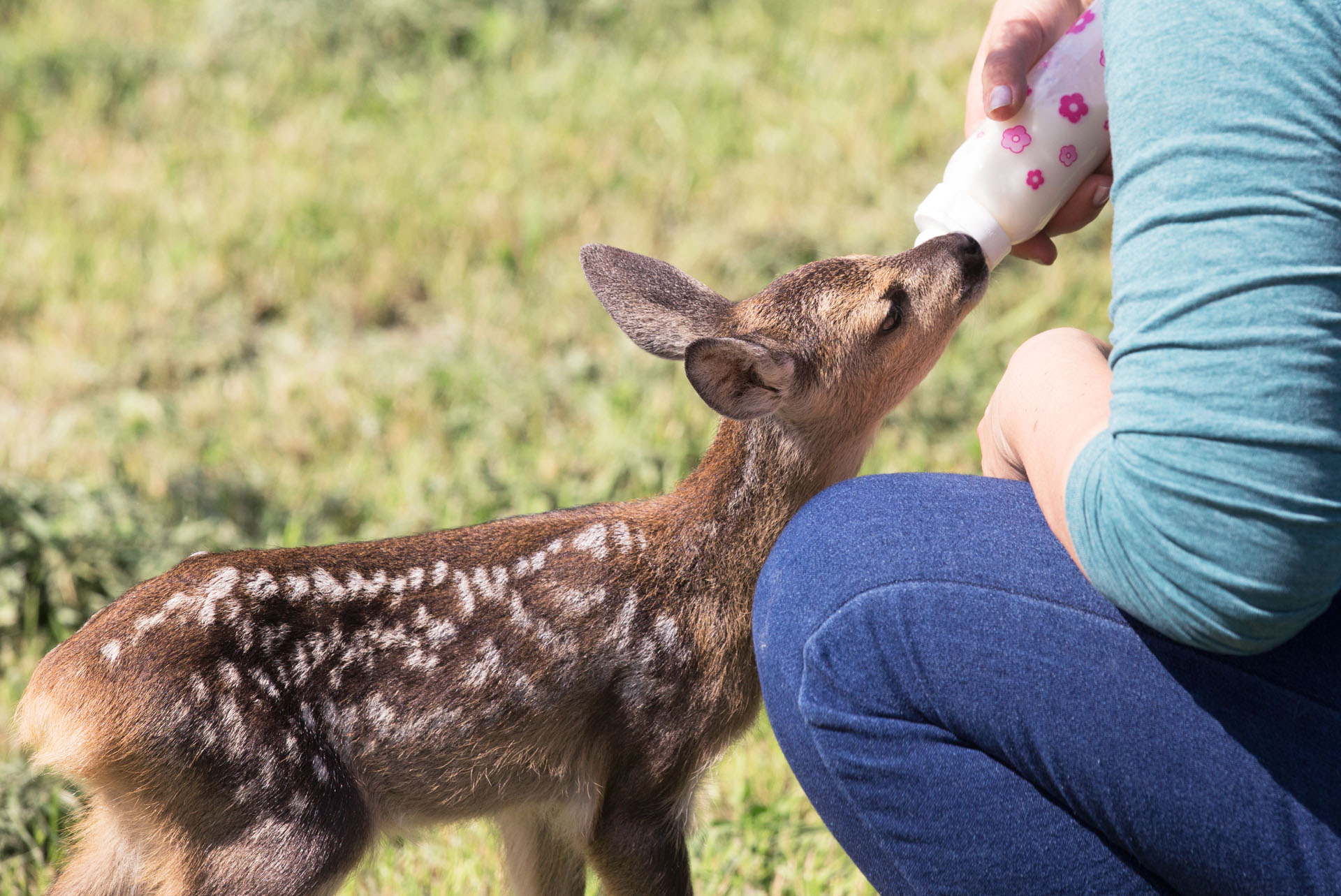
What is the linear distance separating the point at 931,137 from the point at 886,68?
0.74m

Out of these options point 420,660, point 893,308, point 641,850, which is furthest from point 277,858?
point 893,308

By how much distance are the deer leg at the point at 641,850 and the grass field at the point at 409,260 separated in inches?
8.9

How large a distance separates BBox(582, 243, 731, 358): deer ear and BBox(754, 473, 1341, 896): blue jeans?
0.84 m

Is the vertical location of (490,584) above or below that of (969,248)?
below

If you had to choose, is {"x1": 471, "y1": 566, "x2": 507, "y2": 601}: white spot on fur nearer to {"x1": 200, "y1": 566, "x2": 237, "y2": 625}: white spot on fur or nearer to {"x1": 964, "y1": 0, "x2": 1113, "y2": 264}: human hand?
{"x1": 200, "y1": 566, "x2": 237, "y2": 625}: white spot on fur

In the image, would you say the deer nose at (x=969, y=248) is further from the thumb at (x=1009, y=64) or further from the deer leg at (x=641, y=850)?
the deer leg at (x=641, y=850)

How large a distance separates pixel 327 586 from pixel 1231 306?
1.59 metres

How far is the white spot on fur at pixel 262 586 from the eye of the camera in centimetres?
244

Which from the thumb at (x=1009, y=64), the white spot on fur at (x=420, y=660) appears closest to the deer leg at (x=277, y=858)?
the white spot on fur at (x=420, y=660)

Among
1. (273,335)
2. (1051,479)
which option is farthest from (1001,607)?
(273,335)

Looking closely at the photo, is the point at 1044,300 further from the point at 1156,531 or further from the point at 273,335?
the point at 1156,531

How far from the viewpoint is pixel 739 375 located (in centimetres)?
272

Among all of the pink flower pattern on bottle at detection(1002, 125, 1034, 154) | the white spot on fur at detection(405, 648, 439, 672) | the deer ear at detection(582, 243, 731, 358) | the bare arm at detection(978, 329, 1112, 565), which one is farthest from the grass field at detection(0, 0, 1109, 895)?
the pink flower pattern on bottle at detection(1002, 125, 1034, 154)

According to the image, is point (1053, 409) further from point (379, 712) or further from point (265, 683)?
point (265, 683)
